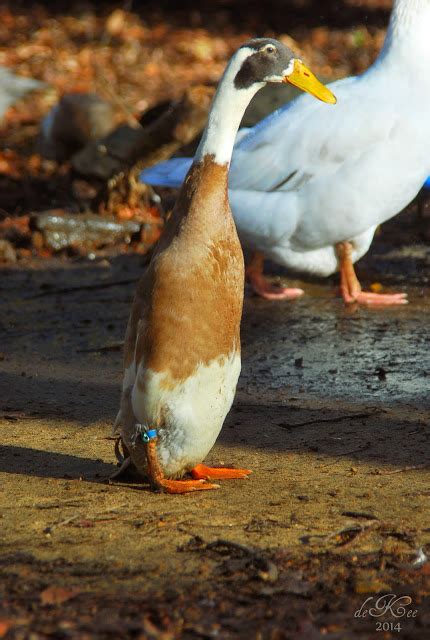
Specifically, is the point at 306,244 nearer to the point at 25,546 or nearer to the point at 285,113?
the point at 285,113

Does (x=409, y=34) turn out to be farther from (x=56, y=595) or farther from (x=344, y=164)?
(x=56, y=595)

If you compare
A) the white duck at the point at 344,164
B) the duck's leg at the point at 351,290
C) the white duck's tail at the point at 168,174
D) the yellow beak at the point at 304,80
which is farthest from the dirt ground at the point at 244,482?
the yellow beak at the point at 304,80

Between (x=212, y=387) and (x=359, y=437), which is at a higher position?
(x=212, y=387)

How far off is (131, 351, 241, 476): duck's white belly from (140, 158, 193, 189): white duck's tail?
137 inches

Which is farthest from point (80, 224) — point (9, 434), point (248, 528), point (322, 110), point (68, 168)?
point (248, 528)

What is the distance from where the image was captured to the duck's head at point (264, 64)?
3852 millimetres

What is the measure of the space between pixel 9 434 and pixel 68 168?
6.34m

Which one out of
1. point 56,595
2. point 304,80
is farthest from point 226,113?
point 56,595

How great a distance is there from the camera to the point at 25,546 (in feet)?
11.2

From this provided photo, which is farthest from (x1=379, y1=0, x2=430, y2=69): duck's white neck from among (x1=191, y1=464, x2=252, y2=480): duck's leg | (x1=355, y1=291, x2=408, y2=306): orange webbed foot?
(x1=191, y1=464, x2=252, y2=480): duck's leg

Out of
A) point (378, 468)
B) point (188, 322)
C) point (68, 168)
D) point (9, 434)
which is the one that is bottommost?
point (68, 168)

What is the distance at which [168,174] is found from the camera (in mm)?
7375
